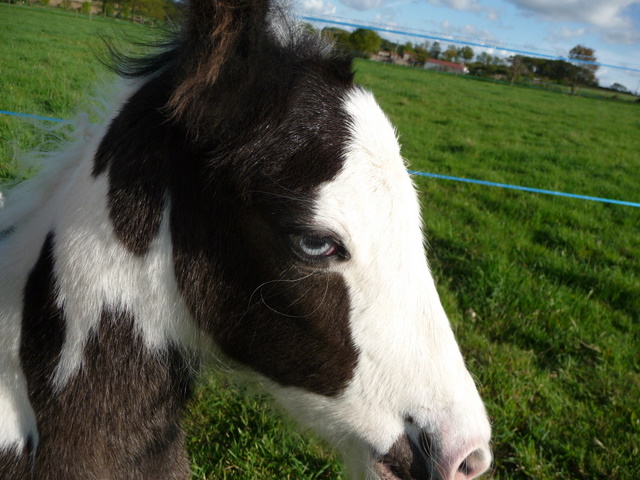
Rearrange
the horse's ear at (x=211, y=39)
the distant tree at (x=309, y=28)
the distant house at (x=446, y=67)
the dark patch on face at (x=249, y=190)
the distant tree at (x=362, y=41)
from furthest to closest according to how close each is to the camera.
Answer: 1. the distant house at (x=446, y=67)
2. the distant tree at (x=362, y=41)
3. the distant tree at (x=309, y=28)
4. the dark patch on face at (x=249, y=190)
5. the horse's ear at (x=211, y=39)

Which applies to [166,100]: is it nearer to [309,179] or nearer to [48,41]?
[309,179]

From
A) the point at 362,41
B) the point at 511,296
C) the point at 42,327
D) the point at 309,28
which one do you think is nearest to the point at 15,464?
the point at 42,327

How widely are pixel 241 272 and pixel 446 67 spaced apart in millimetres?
36727

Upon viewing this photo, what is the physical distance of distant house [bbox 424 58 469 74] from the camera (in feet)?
→ 114

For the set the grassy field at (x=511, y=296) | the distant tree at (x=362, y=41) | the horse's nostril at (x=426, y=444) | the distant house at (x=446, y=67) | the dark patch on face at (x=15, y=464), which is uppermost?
the distant tree at (x=362, y=41)

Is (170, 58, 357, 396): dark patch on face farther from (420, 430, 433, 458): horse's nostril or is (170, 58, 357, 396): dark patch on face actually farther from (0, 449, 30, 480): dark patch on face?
(0, 449, 30, 480): dark patch on face

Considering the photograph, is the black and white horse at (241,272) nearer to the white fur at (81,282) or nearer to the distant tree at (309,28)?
the white fur at (81,282)

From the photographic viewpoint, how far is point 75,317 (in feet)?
5.09

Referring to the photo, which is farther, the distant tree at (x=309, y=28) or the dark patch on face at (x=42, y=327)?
the distant tree at (x=309, y=28)

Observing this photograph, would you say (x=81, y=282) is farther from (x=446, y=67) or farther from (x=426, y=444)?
(x=446, y=67)

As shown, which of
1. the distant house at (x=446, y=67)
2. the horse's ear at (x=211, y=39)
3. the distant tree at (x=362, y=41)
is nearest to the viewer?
the horse's ear at (x=211, y=39)

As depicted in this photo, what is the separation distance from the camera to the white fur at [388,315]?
59.4 inches

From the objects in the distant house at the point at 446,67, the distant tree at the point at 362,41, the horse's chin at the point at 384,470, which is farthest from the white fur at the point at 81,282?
the distant house at the point at 446,67

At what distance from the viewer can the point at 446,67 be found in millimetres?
35375
